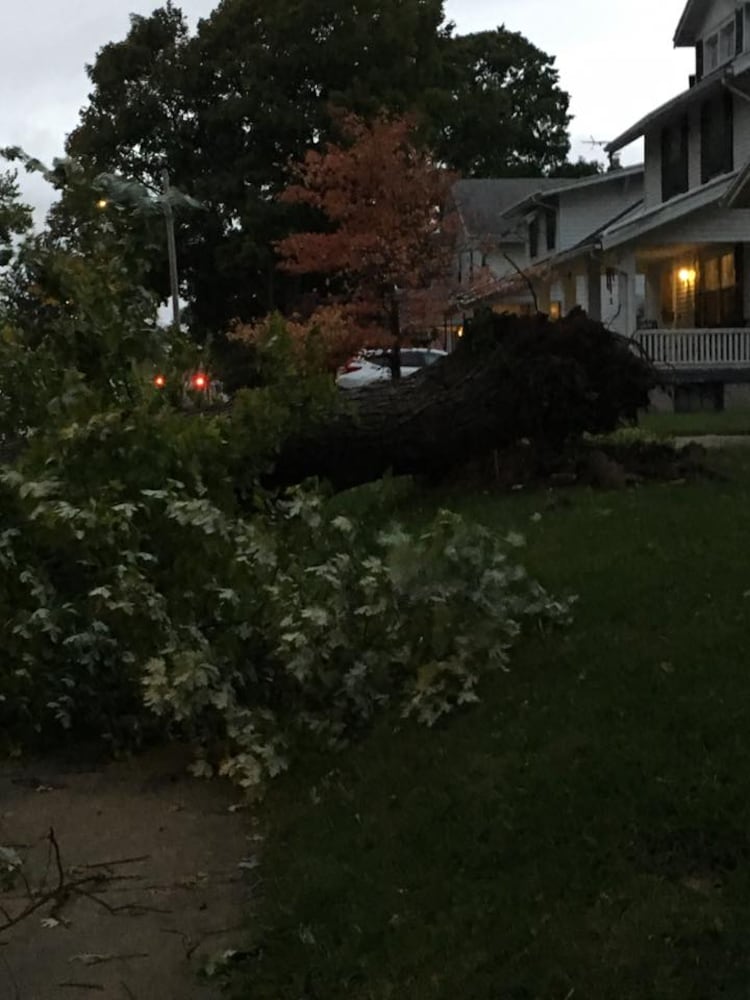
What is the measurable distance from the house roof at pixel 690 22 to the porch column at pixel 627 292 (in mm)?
4909

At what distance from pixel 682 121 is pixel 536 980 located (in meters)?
25.7

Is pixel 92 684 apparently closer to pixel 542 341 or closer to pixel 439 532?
pixel 439 532

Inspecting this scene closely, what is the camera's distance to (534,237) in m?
40.4

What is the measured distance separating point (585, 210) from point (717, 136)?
1229cm

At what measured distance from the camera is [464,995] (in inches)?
143

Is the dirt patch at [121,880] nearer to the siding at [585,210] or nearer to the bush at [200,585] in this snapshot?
the bush at [200,585]

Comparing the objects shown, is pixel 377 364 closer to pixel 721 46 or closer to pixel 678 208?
pixel 678 208

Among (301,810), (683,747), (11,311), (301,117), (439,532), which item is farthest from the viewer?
(301,117)

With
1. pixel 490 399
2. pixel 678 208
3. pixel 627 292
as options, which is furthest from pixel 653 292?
pixel 490 399

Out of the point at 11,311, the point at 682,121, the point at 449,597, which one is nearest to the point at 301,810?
the point at 449,597

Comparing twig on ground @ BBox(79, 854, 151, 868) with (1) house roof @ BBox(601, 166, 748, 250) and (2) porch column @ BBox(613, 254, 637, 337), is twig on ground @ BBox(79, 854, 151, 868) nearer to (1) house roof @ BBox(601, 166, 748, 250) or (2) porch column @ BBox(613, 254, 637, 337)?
(1) house roof @ BBox(601, 166, 748, 250)

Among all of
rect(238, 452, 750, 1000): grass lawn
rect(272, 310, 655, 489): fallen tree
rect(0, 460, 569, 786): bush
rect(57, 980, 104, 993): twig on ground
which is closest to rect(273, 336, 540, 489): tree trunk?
rect(272, 310, 655, 489): fallen tree

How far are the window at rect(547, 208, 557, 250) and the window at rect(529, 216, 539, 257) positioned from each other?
1083 mm

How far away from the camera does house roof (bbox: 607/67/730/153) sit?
78.7ft
